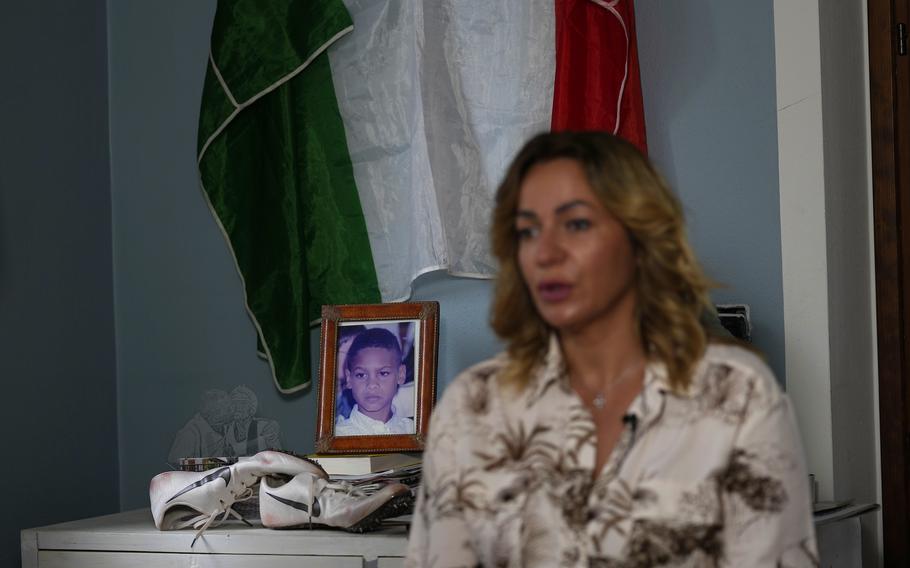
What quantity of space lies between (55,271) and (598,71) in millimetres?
1235

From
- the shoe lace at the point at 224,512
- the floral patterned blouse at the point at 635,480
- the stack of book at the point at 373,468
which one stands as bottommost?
the shoe lace at the point at 224,512

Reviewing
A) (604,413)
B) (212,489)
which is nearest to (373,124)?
(212,489)

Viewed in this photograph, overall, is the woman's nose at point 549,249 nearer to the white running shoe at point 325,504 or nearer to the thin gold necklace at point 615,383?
the thin gold necklace at point 615,383

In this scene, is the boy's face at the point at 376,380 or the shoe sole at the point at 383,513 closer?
the shoe sole at the point at 383,513

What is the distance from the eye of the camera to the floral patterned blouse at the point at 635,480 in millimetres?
1192

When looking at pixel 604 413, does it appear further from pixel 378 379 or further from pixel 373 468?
pixel 378 379

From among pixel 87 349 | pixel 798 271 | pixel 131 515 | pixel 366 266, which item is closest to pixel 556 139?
pixel 798 271

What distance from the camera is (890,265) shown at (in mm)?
2189

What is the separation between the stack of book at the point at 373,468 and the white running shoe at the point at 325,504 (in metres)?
0.06

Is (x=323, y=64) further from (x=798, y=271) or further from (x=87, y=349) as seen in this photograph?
(x=798, y=271)

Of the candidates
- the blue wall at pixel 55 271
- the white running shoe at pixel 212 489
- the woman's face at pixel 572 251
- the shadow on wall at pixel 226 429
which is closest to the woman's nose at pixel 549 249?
the woman's face at pixel 572 251

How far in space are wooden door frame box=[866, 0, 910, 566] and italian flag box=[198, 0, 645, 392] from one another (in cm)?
47

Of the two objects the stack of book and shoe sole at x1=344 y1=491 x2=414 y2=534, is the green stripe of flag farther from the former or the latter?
shoe sole at x1=344 y1=491 x2=414 y2=534

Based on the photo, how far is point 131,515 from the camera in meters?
2.26
